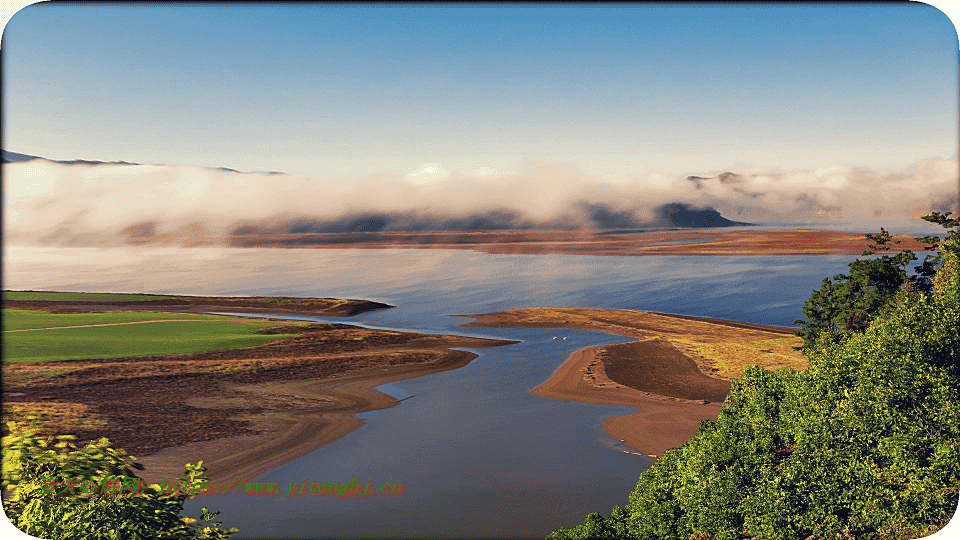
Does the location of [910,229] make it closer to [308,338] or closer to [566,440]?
[566,440]

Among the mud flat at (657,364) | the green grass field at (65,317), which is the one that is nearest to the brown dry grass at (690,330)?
the mud flat at (657,364)

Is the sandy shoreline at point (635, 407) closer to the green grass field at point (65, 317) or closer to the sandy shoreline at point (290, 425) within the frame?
the sandy shoreline at point (290, 425)

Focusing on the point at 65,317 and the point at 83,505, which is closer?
the point at 83,505

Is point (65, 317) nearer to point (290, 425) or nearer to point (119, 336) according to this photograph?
point (119, 336)

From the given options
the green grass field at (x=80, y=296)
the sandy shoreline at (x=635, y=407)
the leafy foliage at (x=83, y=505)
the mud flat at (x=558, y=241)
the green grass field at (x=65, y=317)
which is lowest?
the sandy shoreline at (x=635, y=407)

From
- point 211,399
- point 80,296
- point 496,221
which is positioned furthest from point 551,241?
point 80,296

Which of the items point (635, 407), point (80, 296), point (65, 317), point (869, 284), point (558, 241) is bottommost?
point (635, 407)
